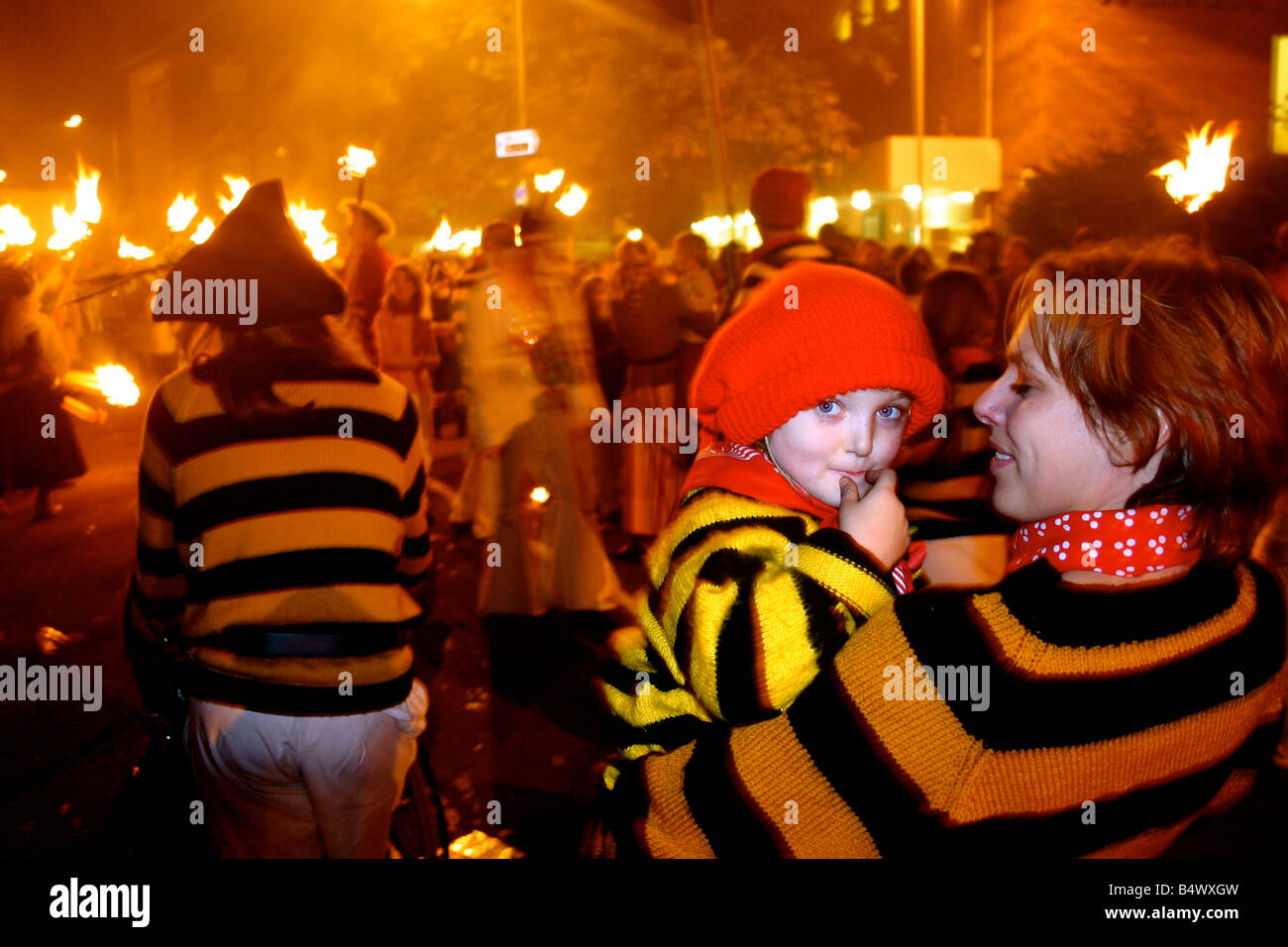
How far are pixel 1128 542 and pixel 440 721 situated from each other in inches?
164

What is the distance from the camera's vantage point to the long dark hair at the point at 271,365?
2320 millimetres

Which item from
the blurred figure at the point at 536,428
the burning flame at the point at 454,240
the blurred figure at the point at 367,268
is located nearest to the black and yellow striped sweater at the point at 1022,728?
the blurred figure at the point at 536,428

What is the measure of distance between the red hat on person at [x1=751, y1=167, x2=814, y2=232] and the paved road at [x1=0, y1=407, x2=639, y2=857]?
265cm

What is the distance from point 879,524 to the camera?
1.54 metres

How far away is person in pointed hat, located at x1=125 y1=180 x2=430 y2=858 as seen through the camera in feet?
7.54

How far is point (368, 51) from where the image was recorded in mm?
20719

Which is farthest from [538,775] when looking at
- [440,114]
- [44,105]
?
[440,114]

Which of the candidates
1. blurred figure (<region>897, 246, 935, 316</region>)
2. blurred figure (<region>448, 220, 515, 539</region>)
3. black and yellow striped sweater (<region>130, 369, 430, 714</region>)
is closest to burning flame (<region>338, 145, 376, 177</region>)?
blurred figure (<region>448, 220, 515, 539</region>)

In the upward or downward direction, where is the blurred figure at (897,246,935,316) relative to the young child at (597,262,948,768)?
upward

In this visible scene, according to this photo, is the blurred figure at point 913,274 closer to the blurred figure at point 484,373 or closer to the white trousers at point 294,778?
the blurred figure at point 484,373

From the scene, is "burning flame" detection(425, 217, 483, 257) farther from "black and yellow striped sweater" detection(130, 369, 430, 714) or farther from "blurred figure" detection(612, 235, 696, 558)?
"black and yellow striped sweater" detection(130, 369, 430, 714)

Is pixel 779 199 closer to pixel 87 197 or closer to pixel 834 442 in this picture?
pixel 87 197
